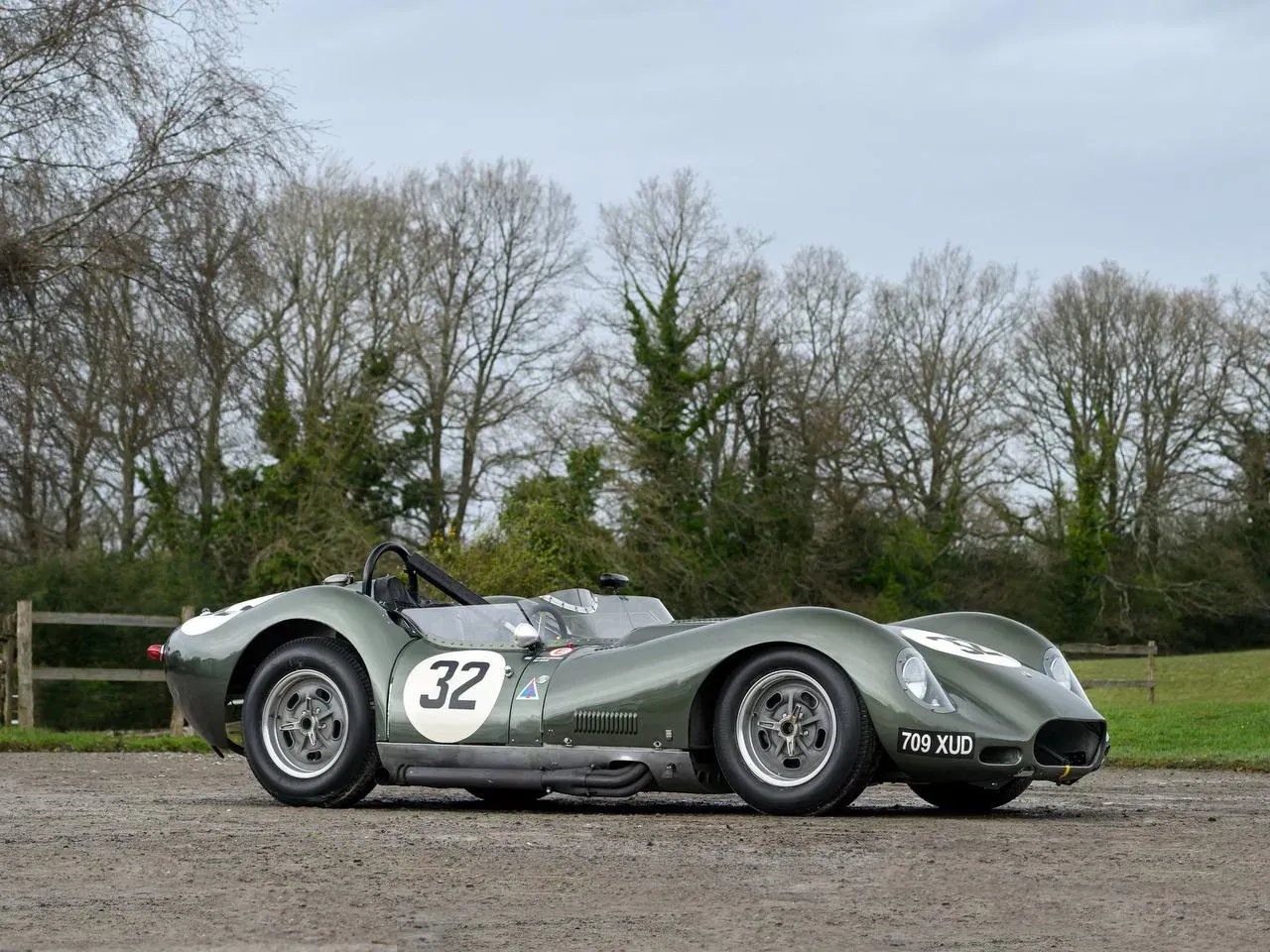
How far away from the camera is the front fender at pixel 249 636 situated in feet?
32.0

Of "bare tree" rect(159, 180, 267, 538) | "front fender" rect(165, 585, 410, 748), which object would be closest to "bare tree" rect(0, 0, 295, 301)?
"bare tree" rect(159, 180, 267, 538)

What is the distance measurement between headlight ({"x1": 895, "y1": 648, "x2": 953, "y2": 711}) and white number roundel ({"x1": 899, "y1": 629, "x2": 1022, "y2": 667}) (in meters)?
0.65

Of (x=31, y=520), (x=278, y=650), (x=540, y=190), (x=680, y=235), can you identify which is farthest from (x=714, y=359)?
(x=278, y=650)

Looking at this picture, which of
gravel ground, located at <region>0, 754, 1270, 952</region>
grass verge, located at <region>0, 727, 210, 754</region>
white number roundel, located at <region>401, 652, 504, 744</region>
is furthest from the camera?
grass verge, located at <region>0, 727, 210, 754</region>

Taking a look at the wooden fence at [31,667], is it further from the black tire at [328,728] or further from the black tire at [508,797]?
the black tire at [508,797]

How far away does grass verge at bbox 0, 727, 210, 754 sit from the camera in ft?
59.5

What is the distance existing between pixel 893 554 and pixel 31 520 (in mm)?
24008

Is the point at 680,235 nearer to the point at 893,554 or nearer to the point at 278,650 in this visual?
the point at 893,554

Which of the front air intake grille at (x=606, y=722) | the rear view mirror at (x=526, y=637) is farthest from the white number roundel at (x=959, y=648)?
the rear view mirror at (x=526, y=637)

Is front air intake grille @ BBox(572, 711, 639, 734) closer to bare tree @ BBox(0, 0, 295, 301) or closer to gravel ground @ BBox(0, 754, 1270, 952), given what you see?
gravel ground @ BBox(0, 754, 1270, 952)

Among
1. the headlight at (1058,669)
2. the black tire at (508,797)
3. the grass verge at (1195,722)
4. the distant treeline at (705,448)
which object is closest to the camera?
the headlight at (1058,669)

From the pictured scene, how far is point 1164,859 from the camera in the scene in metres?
6.67

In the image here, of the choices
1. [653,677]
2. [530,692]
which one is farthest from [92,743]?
[653,677]

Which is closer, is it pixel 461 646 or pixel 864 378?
pixel 461 646
